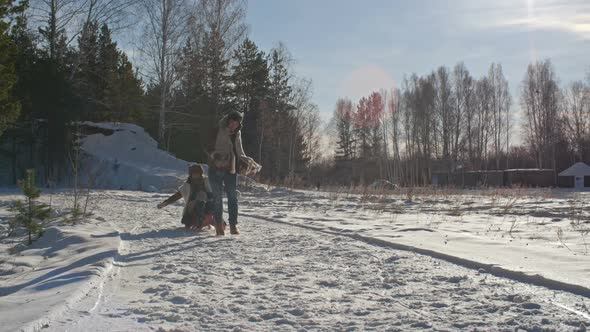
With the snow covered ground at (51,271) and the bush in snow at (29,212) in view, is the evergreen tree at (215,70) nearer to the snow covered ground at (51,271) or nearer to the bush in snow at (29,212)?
the snow covered ground at (51,271)

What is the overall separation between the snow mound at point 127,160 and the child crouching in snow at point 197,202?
43.7ft

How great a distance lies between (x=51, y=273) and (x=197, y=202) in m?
3.26

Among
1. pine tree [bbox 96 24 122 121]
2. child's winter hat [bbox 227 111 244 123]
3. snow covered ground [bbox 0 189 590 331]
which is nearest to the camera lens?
snow covered ground [bbox 0 189 590 331]

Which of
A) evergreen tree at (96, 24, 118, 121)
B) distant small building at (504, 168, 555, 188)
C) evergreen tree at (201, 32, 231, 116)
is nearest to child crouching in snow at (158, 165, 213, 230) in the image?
evergreen tree at (96, 24, 118, 121)

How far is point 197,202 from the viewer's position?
6.82 m

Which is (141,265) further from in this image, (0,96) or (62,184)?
(62,184)

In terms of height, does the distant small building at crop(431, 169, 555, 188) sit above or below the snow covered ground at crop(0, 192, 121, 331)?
above

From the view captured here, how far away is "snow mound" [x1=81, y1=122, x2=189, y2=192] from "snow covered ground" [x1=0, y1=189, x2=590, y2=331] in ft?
53.8

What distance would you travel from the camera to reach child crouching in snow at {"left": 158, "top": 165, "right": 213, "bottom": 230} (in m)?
6.77

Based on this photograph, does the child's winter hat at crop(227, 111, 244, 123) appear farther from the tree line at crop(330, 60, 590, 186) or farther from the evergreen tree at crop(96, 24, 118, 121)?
the tree line at crop(330, 60, 590, 186)

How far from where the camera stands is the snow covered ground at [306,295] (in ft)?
7.84

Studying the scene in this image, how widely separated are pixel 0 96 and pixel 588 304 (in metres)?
15.9

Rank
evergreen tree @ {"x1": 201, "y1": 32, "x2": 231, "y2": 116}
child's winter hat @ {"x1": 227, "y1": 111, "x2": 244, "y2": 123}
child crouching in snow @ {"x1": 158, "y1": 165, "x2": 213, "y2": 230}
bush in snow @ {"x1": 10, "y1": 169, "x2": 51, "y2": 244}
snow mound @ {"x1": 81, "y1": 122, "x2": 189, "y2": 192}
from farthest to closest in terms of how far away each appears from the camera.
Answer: evergreen tree @ {"x1": 201, "y1": 32, "x2": 231, "y2": 116} < snow mound @ {"x1": 81, "y1": 122, "x2": 189, "y2": 192} < child crouching in snow @ {"x1": 158, "y1": 165, "x2": 213, "y2": 230} < child's winter hat @ {"x1": 227, "y1": 111, "x2": 244, "y2": 123} < bush in snow @ {"x1": 10, "y1": 169, "x2": 51, "y2": 244}

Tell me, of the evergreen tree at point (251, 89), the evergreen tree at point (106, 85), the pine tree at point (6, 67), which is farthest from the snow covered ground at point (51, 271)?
the evergreen tree at point (251, 89)
